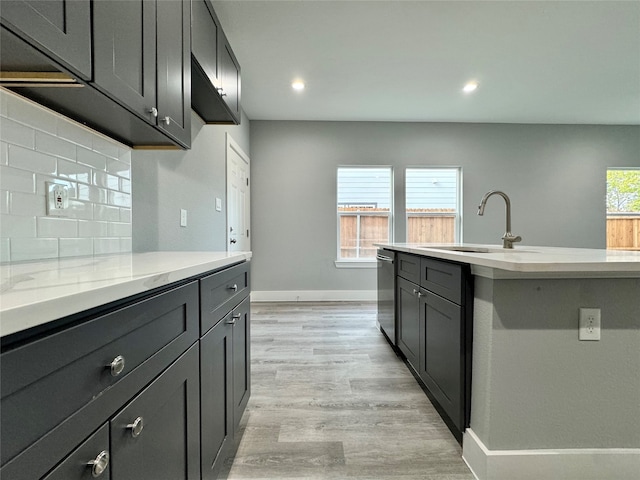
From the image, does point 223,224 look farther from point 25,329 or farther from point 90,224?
point 25,329

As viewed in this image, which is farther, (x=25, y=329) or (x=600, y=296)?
(x=600, y=296)

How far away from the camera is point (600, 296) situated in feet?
3.76

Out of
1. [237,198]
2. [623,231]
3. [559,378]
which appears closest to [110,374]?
[559,378]

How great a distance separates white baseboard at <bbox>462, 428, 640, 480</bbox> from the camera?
115cm

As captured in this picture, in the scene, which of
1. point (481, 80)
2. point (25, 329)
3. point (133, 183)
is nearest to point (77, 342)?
point (25, 329)

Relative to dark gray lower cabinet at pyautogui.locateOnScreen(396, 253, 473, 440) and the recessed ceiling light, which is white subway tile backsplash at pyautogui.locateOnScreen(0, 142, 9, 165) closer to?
dark gray lower cabinet at pyautogui.locateOnScreen(396, 253, 473, 440)

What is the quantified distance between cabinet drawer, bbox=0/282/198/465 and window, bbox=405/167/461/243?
167 inches

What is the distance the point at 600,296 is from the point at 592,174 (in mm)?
4779

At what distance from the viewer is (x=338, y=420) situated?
158 centimetres

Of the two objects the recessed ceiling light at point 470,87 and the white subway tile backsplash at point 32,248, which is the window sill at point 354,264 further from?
the white subway tile backsplash at point 32,248

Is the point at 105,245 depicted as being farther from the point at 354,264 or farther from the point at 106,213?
the point at 354,264

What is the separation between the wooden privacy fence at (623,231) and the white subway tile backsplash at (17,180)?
6531mm

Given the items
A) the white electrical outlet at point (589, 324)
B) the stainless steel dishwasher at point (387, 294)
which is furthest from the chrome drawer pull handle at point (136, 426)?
the stainless steel dishwasher at point (387, 294)

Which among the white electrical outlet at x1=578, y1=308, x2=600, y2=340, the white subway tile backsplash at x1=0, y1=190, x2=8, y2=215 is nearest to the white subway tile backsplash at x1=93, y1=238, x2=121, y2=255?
the white subway tile backsplash at x1=0, y1=190, x2=8, y2=215
